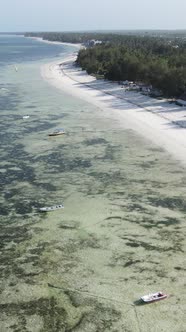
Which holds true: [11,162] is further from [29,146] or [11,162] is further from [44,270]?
[44,270]

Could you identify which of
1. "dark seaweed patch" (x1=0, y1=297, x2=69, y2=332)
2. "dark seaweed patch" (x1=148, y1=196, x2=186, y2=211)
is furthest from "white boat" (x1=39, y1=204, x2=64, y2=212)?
"dark seaweed patch" (x1=0, y1=297, x2=69, y2=332)

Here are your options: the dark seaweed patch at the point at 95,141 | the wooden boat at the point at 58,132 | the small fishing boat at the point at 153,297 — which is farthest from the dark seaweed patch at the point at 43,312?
the wooden boat at the point at 58,132

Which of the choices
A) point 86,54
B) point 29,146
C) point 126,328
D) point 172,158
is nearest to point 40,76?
point 86,54

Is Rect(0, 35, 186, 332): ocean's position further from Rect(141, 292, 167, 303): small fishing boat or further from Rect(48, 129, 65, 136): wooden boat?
Rect(48, 129, 65, 136): wooden boat

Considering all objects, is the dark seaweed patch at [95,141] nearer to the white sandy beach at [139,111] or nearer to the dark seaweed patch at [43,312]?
the white sandy beach at [139,111]

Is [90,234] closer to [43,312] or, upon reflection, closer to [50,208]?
[50,208]

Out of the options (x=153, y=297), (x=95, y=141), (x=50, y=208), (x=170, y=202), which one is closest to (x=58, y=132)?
(x=95, y=141)
